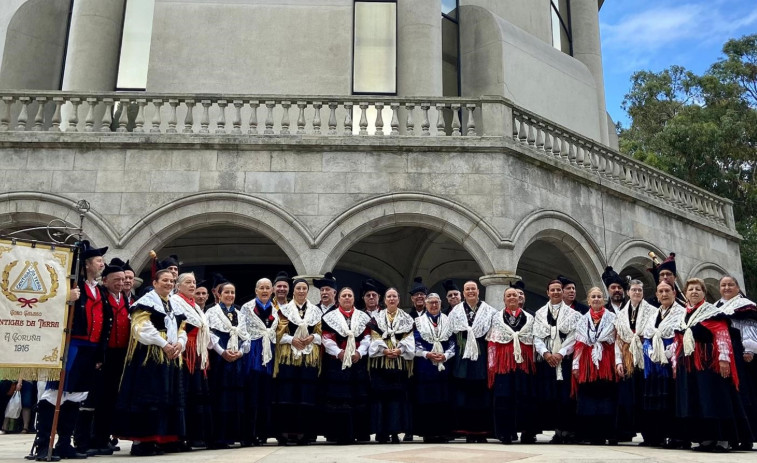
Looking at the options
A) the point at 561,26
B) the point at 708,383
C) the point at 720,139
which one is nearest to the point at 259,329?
the point at 708,383

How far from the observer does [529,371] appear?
816 centimetres

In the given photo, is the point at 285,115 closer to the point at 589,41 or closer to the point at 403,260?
the point at 403,260

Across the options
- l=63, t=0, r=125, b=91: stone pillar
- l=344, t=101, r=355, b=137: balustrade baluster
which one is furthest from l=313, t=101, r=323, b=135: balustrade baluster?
l=63, t=0, r=125, b=91: stone pillar

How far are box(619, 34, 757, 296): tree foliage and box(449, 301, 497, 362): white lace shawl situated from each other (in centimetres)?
1767

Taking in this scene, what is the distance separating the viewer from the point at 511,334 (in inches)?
318

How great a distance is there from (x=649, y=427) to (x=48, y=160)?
1017 cm

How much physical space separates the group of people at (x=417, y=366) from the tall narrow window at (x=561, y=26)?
12901 mm

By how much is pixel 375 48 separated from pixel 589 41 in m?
8.38

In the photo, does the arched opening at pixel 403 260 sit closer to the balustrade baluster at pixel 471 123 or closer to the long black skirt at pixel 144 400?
the balustrade baluster at pixel 471 123

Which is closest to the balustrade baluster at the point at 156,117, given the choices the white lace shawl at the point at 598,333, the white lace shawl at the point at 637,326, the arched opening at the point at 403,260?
the arched opening at the point at 403,260

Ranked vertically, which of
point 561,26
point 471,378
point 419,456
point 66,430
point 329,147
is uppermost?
point 561,26

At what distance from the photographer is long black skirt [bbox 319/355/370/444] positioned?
7.86 m

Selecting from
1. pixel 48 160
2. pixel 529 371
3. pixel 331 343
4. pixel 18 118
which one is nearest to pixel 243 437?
pixel 331 343

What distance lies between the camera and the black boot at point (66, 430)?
19.5 ft
